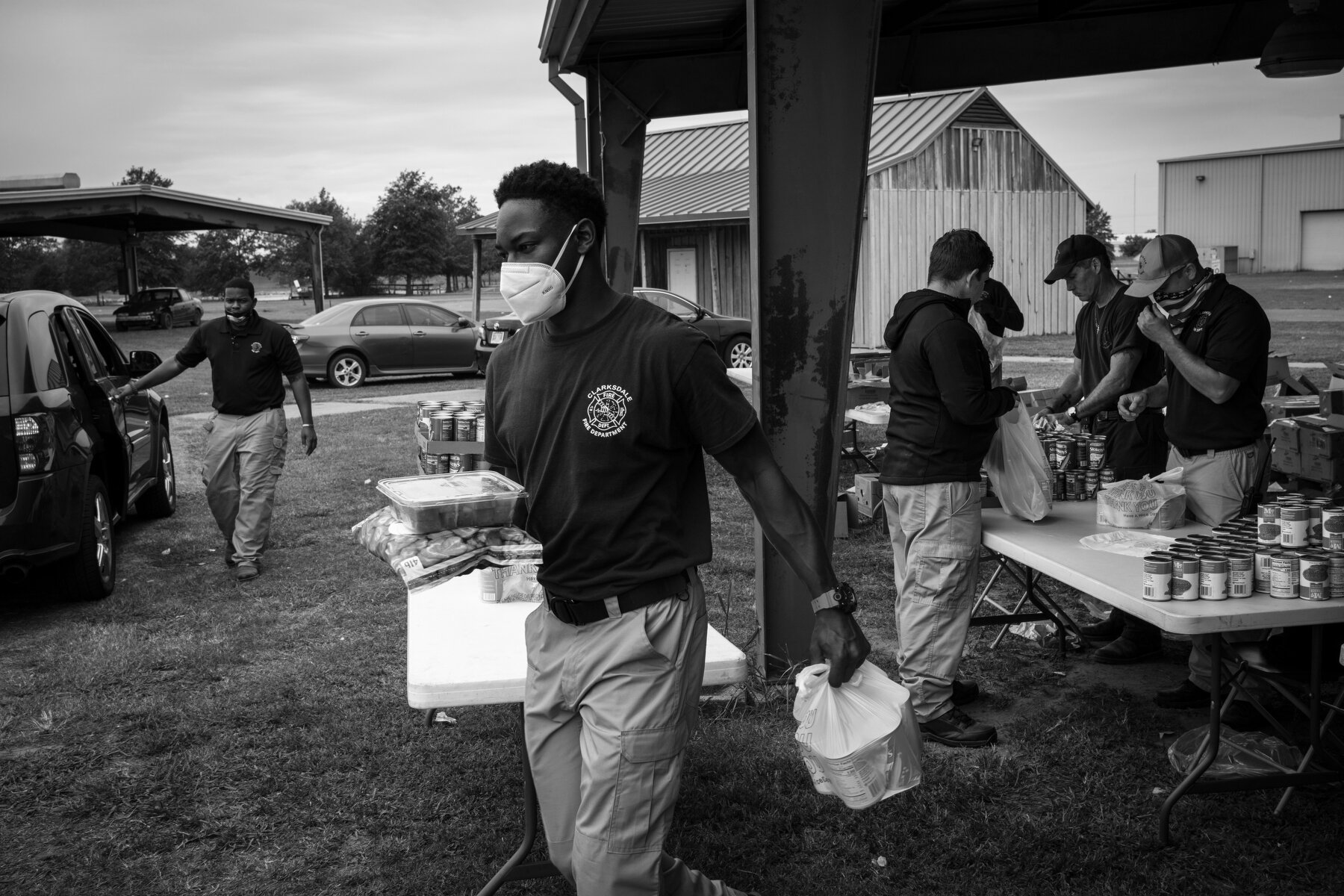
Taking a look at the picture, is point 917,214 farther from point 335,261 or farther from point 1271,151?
point 335,261

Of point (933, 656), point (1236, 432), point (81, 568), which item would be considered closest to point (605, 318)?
point (933, 656)

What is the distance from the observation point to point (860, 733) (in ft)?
9.10

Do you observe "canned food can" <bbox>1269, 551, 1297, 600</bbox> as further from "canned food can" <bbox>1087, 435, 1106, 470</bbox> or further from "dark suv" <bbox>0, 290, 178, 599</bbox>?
"dark suv" <bbox>0, 290, 178, 599</bbox>

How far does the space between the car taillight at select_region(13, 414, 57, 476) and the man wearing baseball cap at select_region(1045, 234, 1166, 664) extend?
18.2ft

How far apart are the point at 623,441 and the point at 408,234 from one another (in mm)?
83042

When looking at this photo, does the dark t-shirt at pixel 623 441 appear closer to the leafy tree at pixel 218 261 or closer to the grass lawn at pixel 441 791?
the grass lawn at pixel 441 791

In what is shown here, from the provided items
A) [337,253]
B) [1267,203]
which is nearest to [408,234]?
[337,253]

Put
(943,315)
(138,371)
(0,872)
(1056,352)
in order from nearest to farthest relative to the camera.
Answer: (0,872), (943,315), (138,371), (1056,352)

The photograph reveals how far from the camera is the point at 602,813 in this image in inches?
97.7

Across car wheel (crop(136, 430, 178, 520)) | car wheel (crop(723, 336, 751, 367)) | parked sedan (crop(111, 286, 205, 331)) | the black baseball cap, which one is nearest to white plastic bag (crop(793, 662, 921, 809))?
the black baseball cap

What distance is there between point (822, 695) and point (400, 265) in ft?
273

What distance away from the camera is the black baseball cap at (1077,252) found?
19.4ft

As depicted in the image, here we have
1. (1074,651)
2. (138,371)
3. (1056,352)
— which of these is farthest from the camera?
(1056,352)

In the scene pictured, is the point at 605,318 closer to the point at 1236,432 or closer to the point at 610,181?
the point at 1236,432
